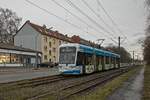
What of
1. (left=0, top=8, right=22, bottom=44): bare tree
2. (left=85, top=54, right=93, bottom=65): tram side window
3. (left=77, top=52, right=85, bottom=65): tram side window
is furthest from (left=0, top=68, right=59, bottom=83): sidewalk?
(left=0, top=8, right=22, bottom=44): bare tree

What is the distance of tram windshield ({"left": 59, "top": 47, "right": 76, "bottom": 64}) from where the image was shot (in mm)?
28237

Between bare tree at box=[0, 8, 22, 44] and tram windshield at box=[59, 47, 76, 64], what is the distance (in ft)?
161

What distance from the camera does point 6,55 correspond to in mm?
58000

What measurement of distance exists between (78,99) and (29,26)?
73.1 meters

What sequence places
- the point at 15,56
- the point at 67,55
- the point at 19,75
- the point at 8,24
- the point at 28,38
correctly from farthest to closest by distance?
the point at 28,38 < the point at 8,24 < the point at 15,56 < the point at 19,75 < the point at 67,55

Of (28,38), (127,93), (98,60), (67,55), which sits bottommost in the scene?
(127,93)

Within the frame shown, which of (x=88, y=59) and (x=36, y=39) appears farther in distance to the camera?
(x=36, y=39)

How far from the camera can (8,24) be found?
254 ft

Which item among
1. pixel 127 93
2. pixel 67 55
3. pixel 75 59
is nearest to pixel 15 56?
pixel 67 55

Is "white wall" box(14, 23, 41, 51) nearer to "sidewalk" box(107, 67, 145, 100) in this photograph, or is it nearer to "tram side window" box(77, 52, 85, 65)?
"tram side window" box(77, 52, 85, 65)

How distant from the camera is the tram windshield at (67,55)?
28.2 metres

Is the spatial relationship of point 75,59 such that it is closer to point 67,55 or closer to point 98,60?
point 67,55

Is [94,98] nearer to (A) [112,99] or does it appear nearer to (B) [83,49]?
(A) [112,99]

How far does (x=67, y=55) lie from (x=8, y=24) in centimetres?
5215
